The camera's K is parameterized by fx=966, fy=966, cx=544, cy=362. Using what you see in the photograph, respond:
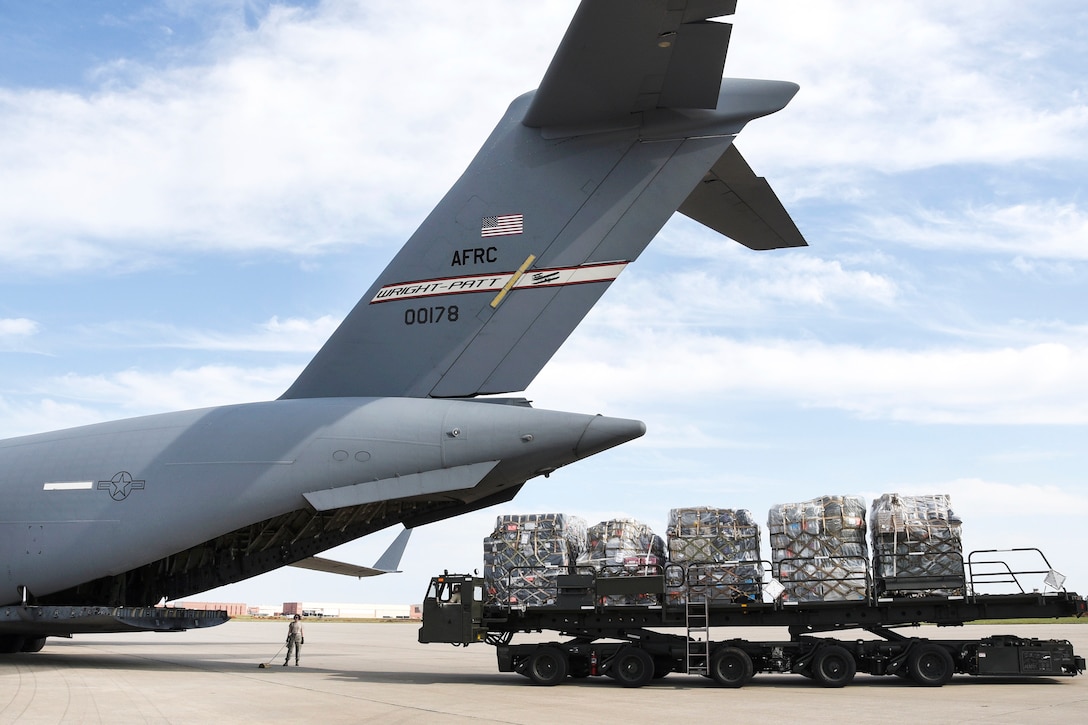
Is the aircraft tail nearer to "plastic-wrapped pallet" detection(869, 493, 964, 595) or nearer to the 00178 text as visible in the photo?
the 00178 text

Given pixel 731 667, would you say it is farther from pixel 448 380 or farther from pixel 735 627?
pixel 448 380

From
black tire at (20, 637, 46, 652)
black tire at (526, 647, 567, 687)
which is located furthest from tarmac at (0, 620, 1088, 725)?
black tire at (20, 637, 46, 652)

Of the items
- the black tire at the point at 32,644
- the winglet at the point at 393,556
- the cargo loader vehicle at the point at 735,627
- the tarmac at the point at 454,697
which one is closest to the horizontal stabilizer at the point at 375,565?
the winglet at the point at 393,556

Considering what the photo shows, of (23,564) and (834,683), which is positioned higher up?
(23,564)

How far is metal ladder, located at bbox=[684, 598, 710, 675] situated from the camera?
1206cm

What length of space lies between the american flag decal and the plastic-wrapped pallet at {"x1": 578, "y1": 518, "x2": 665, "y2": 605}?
Answer: 419 cm

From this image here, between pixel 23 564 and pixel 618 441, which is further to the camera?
pixel 23 564

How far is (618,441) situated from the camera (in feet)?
35.9

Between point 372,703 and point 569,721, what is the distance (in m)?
2.46

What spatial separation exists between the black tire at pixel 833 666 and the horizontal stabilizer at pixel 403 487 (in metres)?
4.79

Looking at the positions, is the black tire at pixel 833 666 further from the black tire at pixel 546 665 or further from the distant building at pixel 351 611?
the distant building at pixel 351 611

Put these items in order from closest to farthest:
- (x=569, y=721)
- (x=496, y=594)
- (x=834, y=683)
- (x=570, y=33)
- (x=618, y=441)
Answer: (x=569, y=721) < (x=570, y=33) < (x=618, y=441) < (x=834, y=683) < (x=496, y=594)

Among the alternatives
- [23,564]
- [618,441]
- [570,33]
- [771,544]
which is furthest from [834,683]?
[23,564]

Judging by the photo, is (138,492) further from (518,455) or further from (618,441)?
(618,441)
